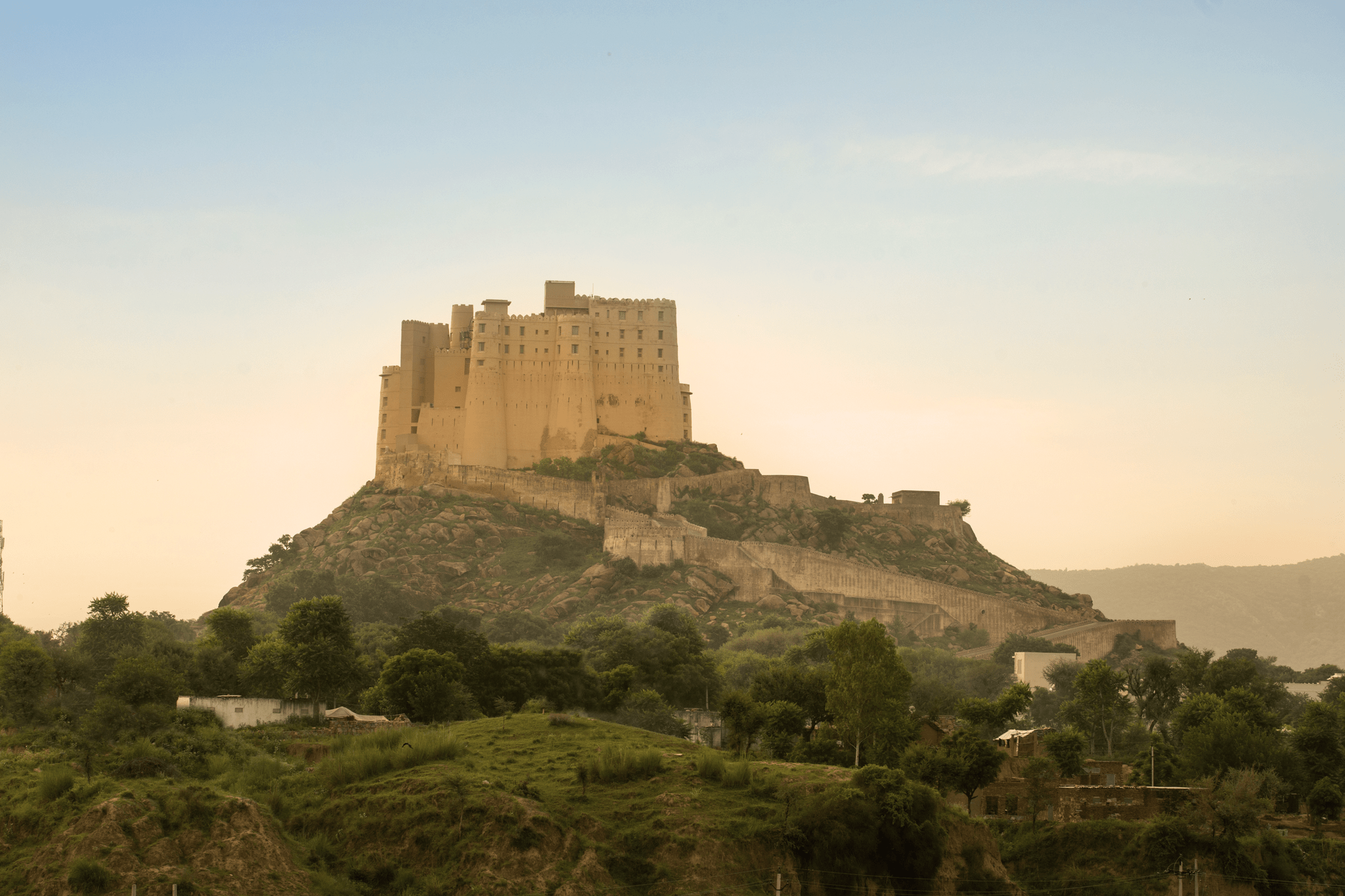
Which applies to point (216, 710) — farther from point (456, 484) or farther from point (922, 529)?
point (922, 529)

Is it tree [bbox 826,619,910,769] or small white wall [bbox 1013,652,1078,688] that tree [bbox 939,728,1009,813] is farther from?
small white wall [bbox 1013,652,1078,688]

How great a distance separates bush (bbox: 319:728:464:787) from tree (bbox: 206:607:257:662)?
1774 centimetres

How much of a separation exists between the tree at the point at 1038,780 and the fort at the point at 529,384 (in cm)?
5687

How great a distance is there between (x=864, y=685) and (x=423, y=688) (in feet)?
42.8

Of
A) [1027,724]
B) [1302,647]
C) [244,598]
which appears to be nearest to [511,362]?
[244,598]

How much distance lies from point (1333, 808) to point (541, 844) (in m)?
23.5

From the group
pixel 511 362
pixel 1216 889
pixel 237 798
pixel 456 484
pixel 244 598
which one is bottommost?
pixel 1216 889

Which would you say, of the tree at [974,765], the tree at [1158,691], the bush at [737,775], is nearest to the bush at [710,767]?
the bush at [737,775]

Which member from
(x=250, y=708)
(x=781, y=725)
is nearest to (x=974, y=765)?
(x=781, y=725)

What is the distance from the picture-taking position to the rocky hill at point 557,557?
80.3 metres

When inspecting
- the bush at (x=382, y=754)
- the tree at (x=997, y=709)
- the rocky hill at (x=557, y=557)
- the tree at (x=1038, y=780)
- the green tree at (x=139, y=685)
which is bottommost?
the tree at (x=1038, y=780)

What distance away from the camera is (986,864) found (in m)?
36.8

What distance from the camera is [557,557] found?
281ft

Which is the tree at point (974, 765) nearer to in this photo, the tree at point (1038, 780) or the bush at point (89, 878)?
the tree at point (1038, 780)
